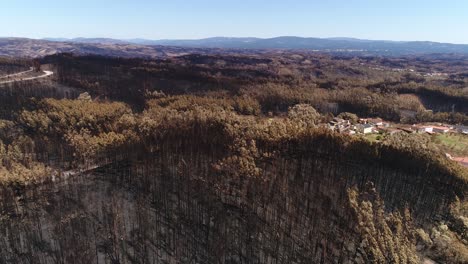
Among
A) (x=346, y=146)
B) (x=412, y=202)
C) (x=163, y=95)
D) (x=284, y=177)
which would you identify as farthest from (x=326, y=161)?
(x=163, y=95)

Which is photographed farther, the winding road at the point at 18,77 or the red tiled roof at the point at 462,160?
the winding road at the point at 18,77

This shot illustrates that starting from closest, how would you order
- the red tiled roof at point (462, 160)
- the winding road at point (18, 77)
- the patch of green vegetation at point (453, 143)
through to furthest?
the red tiled roof at point (462, 160) → the patch of green vegetation at point (453, 143) → the winding road at point (18, 77)

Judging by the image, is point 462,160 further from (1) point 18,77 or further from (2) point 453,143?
(1) point 18,77

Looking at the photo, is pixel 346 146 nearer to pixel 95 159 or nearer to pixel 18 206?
pixel 95 159

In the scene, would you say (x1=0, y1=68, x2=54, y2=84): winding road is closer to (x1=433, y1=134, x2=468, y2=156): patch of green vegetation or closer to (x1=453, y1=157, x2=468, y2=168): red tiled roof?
(x1=433, y1=134, x2=468, y2=156): patch of green vegetation

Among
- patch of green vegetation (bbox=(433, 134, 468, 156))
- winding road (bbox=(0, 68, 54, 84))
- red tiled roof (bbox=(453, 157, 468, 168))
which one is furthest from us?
winding road (bbox=(0, 68, 54, 84))

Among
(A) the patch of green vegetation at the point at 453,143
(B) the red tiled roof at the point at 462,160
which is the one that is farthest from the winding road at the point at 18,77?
(B) the red tiled roof at the point at 462,160

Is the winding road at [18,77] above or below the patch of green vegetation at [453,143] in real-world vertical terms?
above

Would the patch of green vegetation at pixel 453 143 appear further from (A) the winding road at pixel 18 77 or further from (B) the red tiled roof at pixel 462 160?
(A) the winding road at pixel 18 77

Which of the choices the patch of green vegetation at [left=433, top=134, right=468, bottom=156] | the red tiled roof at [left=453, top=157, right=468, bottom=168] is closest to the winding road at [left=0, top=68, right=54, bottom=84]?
the patch of green vegetation at [left=433, top=134, right=468, bottom=156]
